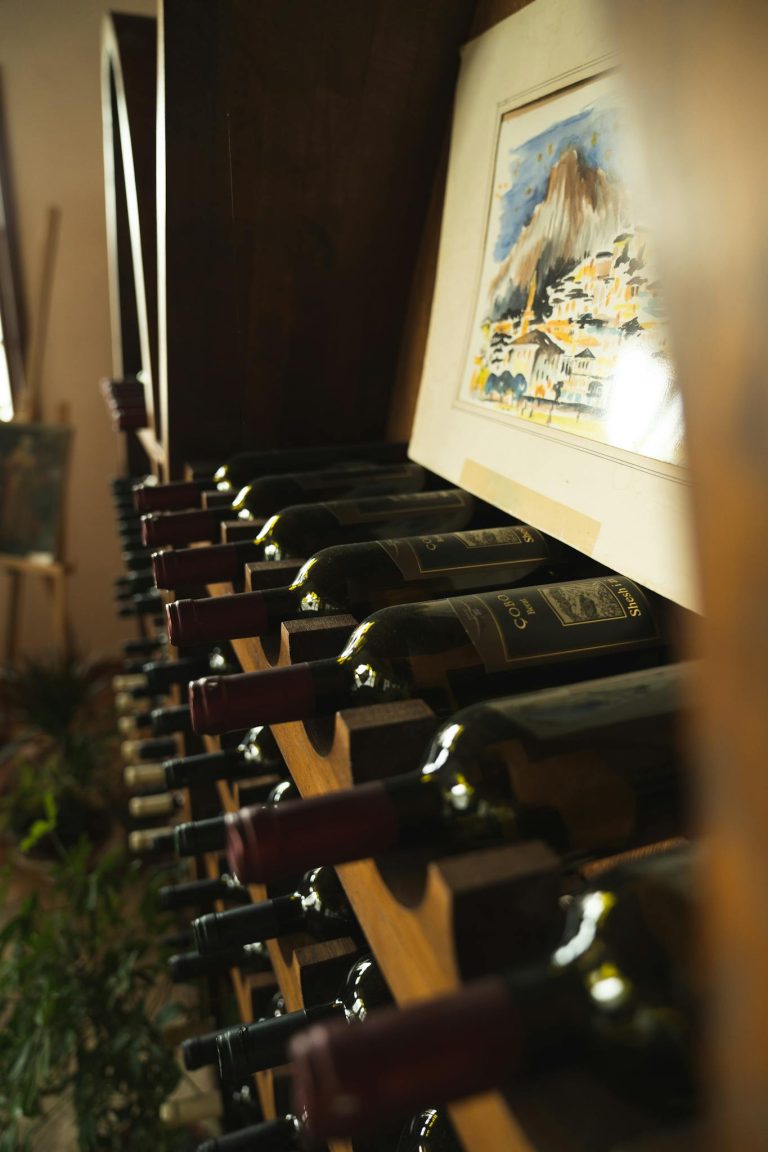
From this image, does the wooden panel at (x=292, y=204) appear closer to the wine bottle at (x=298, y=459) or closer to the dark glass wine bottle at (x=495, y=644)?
the wine bottle at (x=298, y=459)

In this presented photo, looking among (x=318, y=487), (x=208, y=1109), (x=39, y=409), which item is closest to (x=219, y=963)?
(x=208, y=1109)

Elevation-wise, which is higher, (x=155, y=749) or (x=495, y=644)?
(x=495, y=644)

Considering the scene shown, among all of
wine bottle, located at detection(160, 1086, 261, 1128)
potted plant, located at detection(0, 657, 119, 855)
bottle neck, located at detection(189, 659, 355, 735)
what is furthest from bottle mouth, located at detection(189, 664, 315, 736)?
potted plant, located at detection(0, 657, 119, 855)

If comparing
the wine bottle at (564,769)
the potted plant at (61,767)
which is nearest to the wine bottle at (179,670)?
the wine bottle at (564,769)

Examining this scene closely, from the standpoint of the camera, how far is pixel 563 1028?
28 cm

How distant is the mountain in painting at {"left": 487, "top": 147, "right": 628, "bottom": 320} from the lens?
0.59m

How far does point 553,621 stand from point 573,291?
0.26 meters

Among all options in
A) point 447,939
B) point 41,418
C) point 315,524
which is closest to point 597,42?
point 315,524

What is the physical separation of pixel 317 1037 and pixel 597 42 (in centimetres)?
64

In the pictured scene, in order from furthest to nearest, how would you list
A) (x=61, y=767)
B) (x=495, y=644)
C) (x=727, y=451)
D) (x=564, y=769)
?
(x=61, y=767) → (x=495, y=644) → (x=564, y=769) → (x=727, y=451)

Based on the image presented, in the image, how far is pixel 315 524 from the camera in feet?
2.42

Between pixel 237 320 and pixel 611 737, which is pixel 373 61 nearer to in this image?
pixel 237 320

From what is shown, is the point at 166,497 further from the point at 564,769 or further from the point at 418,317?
the point at 564,769

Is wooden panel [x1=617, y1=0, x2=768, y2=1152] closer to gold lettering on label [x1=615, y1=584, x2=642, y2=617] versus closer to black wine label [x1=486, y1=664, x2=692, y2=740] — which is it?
black wine label [x1=486, y1=664, x2=692, y2=740]
